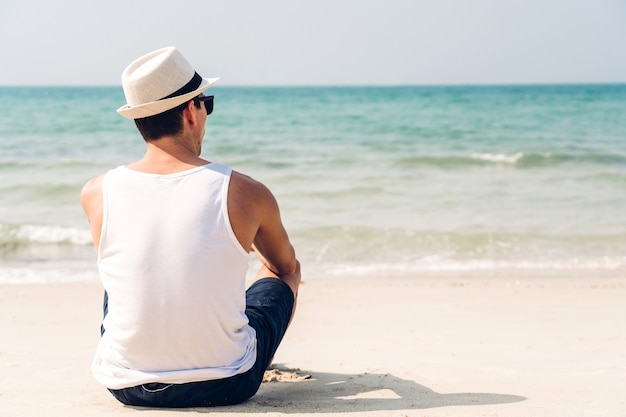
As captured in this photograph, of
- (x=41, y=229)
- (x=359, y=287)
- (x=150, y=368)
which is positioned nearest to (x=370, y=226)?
(x=359, y=287)

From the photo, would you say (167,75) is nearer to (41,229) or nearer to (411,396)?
(411,396)

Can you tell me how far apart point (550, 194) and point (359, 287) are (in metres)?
6.28

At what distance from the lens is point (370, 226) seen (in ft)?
29.8

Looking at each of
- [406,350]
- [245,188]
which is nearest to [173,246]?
[245,188]

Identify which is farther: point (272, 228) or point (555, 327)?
point (555, 327)

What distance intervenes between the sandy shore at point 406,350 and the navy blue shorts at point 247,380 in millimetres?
45

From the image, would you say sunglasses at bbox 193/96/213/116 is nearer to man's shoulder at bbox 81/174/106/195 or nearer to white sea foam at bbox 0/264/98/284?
man's shoulder at bbox 81/174/106/195

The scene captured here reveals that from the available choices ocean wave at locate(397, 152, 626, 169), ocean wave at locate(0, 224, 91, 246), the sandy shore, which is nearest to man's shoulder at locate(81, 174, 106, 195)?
the sandy shore

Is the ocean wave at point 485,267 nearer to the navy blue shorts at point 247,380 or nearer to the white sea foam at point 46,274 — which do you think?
the white sea foam at point 46,274

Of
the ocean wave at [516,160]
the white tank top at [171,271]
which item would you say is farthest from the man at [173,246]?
the ocean wave at [516,160]

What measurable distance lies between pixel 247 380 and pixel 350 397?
1.89 ft

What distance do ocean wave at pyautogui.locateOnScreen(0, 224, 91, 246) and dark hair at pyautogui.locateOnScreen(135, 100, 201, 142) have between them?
6251mm

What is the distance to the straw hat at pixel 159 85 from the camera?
247 cm

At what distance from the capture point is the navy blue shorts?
8.58 ft
